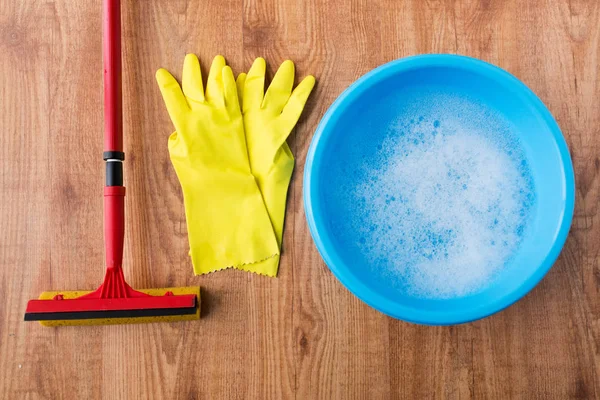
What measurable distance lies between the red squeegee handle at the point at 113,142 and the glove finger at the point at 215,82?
15 cm

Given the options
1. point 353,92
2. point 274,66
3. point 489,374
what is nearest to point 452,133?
point 353,92

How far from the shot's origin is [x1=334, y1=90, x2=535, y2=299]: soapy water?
2.77 ft

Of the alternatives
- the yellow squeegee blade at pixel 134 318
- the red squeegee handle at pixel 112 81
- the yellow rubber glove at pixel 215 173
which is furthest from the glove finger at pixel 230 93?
the yellow squeegee blade at pixel 134 318

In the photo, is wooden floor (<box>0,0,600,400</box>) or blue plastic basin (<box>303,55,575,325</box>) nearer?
blue plastic basin (<box>303,55,575,325</box>)

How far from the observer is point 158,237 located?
2.93 feet

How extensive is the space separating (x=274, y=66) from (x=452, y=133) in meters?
0.35

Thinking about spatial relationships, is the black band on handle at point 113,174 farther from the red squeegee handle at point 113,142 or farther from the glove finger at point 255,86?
the glove finger at point 255,86

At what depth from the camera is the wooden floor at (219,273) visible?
2.90ft

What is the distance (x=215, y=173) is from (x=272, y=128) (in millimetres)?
129

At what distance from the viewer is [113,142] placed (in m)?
0.81

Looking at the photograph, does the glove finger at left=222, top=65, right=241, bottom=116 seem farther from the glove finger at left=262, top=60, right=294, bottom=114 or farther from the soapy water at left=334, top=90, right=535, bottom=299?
the soapy water at left=334, top=90, right=535, bottom=299

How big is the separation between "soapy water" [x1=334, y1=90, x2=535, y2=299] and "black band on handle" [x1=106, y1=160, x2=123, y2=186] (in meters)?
0.38

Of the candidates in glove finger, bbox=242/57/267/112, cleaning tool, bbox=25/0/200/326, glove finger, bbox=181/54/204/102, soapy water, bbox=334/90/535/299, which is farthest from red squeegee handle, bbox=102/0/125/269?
soapy water, bbox=334/90/535/299

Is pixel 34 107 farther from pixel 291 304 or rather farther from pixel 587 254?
pixel 587 254
